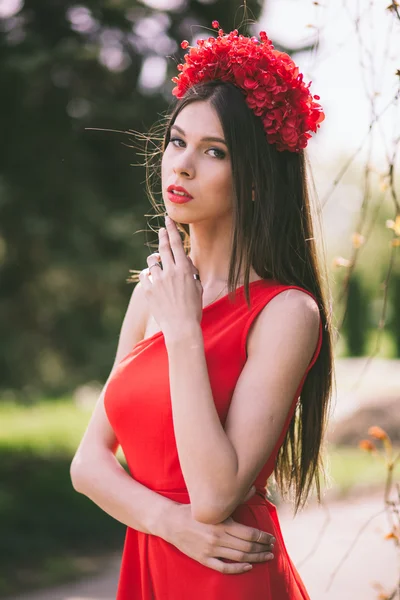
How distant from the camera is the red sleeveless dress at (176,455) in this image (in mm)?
1919

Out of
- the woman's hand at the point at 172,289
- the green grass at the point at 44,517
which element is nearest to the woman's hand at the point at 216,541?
the woman's hand at the point at 172,289

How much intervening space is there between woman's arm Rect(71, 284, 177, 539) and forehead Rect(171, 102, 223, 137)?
553mm

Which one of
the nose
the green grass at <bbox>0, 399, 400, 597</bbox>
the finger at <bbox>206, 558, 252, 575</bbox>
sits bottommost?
the green grass at <bbox>0, 399, 400, 597</bbox>

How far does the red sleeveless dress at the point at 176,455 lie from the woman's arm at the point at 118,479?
48 millimetres

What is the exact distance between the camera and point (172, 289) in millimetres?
1947

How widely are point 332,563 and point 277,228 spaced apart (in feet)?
14.2

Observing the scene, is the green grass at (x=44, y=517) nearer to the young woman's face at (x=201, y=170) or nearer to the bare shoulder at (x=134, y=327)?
the bare shoulder at (x=134, y=327)

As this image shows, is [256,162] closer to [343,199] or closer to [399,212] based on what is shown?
[399,212]

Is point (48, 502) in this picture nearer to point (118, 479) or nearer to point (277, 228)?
point (118, 479)

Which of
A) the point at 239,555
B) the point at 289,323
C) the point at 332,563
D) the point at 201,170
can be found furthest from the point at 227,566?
the point at 332,563

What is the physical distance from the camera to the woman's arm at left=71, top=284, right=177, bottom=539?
194 centimetres

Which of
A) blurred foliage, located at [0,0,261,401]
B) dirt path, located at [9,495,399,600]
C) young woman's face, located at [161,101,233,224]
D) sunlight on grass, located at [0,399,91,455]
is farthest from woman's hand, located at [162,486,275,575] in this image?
sunlight on grass, located at [0,399,91,455]

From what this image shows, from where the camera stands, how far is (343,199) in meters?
27.4

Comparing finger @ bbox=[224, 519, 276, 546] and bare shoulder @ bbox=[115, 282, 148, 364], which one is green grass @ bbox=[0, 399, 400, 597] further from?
finger @ bbox=[224, 519, 276, 546]
